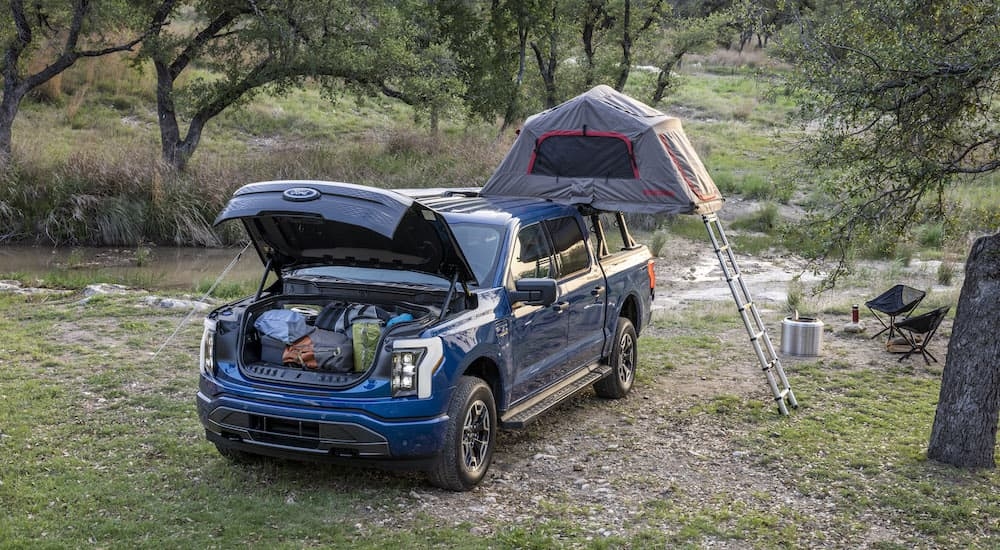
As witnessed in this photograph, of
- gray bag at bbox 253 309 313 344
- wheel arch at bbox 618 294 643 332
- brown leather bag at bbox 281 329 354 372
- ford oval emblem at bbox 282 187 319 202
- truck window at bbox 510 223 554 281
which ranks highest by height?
ford oval emblem at bbox 282 187 319 202

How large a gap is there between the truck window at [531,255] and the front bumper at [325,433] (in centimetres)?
164

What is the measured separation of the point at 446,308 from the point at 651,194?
3122mm

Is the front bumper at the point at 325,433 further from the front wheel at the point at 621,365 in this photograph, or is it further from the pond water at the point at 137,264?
the pond water at the point at 137,264

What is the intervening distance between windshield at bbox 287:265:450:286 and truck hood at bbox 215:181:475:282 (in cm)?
6

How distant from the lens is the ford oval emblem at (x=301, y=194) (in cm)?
667

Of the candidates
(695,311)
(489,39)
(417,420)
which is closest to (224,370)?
(417,420)

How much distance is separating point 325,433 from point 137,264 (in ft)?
42.6

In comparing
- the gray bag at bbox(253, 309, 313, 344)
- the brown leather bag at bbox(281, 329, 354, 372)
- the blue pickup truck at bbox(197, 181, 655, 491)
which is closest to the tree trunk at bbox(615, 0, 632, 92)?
the blue pickup truck at bbox(197, 181, 655, 491)

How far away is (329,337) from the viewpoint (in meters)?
7.07

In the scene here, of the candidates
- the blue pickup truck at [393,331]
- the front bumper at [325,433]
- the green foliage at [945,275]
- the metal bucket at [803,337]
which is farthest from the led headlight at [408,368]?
the green foliage at [945,275]

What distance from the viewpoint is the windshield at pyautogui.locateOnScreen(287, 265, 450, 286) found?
748 cm

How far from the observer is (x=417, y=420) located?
6.51m

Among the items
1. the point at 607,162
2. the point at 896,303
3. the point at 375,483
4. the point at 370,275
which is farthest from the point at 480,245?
the point at 896,303

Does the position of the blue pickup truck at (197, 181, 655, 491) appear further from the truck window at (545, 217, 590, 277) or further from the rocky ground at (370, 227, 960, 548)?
the rocky ground at (370, 227, 960, 548)
